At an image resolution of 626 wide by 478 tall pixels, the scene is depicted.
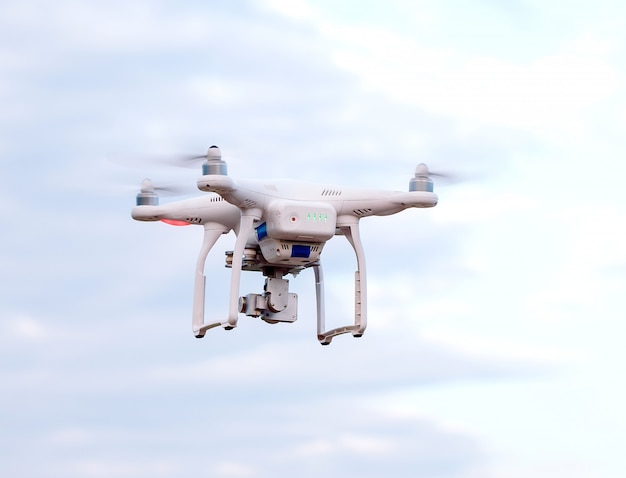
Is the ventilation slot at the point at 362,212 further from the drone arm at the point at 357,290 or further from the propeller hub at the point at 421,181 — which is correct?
the propeller hub at the point at 421,181

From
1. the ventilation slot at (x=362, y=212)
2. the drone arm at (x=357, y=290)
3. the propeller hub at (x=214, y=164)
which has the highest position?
the propeller hub at (x=214, y=164)

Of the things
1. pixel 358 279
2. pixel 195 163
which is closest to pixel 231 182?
pixel 195 163

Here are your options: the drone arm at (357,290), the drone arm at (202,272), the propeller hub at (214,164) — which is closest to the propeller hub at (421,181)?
the drone arm at (357,290)

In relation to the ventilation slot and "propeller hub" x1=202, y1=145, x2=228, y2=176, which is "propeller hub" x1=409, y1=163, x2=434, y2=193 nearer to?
the ventilation slot

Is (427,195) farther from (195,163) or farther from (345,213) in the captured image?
(195,163)

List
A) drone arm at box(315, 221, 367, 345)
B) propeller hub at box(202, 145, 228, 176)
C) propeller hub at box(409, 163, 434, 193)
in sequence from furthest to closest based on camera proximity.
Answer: propeller hub at box(409, 163, 434, 193) → drone arm at box(315, 221, 367, 345) → propeller hub at box(202, 145, 228, 176)

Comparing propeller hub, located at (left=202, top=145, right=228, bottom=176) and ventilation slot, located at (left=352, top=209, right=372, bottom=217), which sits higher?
propeller hub, located at (left=202, top=145, right=228, bottom=176)

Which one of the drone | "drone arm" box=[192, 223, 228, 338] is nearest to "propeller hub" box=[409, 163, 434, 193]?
the drone
